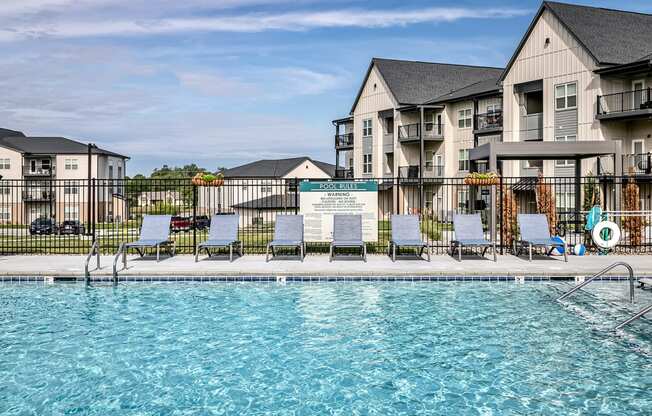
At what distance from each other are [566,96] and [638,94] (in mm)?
3349

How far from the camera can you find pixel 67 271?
12211 millimetres

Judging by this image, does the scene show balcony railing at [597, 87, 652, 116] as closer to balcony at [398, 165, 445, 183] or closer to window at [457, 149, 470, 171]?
window at [457, 149, 470, 171]

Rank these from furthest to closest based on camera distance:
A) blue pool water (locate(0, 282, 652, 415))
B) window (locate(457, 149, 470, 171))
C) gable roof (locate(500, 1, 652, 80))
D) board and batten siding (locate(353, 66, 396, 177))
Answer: board and batten siding (locate(353, 66, 396, 177)) < window (locate(457, 149, 470, 171)) < gable roof (locate(500, 1, 652, 80)) < blue pool water (locate(0, 282, 652, 415))

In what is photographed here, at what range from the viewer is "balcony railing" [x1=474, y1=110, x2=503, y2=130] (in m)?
35.8

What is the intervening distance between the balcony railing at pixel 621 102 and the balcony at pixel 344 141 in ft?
84.7

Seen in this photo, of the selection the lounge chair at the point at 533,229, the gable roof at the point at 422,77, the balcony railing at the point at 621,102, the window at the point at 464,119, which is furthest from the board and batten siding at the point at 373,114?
the lounge chair at the point at 533,229

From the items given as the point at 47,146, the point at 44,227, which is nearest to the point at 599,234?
the point at 44,227

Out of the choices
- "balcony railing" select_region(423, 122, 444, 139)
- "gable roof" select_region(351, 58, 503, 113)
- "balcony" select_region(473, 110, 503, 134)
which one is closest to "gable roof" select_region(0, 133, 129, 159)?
"gable roof" select_region(351, 58, 503, 113)

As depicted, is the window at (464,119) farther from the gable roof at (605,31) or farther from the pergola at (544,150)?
the pergola at (544,150)

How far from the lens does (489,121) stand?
36625mm

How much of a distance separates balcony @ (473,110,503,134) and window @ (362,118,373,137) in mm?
11266

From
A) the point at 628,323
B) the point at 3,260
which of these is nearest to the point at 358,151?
the point at 3,260

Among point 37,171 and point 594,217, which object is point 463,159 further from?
point 37,171

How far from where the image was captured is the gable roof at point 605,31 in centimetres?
2836
